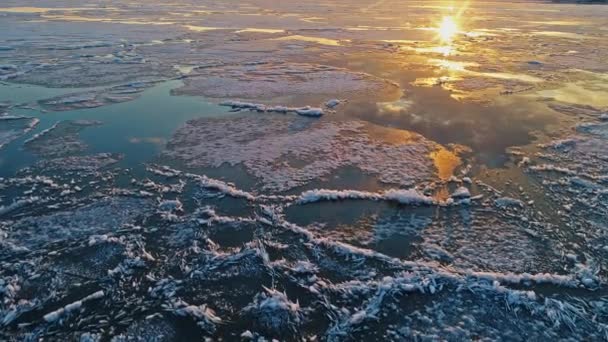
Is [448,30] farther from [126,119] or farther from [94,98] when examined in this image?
[126,119]

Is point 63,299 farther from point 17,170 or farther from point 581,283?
point 581,283

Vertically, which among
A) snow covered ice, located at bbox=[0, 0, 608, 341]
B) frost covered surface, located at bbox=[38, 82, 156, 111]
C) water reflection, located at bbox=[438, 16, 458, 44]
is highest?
water reflection, located at bbox=[438, 16, 458, 44]

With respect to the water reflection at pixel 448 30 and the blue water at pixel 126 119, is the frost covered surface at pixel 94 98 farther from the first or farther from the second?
the water reflection at pixel 448 30

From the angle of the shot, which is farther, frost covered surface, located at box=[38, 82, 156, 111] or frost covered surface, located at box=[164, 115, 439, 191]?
frost covered surface, located at box=[38, 82, 156, 111]

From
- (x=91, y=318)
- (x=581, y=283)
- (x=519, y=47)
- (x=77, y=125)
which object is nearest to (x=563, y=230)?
(x=581, y=283)

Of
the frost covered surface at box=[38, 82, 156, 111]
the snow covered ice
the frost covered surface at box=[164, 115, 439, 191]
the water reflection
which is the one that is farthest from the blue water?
the water reflection

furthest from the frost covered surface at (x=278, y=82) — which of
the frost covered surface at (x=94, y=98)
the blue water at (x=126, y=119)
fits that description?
the frost covered surface at (x=94, y=98)

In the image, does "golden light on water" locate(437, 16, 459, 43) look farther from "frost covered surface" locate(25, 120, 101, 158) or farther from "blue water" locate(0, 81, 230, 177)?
"frost covered surface" locate(25, 120, 101, 158)
